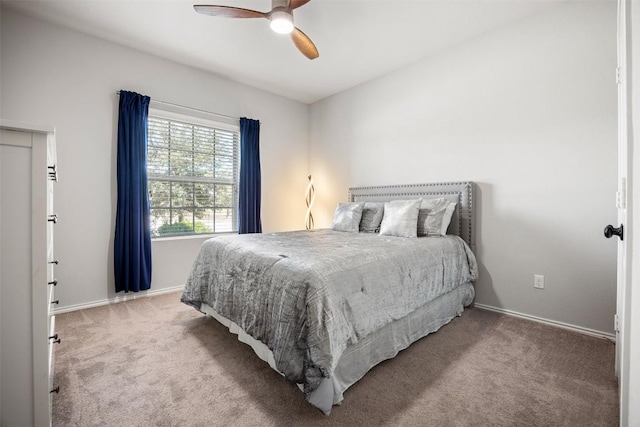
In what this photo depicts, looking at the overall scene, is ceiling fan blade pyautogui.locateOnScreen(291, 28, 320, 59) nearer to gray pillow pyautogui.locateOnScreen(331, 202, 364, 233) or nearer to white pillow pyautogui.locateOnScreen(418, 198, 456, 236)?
gray pillow pyautogui.locateOnScreen(331, 202, 364, 233)

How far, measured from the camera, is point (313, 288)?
1.41 meters

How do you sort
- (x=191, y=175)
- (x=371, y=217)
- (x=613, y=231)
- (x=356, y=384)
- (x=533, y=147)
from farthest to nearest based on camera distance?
(x=191, y=175), (x=371, y=217), (x=533, y=147), (x=356, y=384), (x=613, y=231)

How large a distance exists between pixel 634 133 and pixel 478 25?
2562 millimetres

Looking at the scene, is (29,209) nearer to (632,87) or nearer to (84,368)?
(84,368)

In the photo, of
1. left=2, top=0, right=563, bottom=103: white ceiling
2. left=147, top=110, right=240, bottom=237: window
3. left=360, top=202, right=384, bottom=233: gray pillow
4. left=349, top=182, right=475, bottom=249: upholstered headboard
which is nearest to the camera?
Answer: left=2, top=0, right=563, bottom=103: white ceiling

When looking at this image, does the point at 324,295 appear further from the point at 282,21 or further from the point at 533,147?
the point at 533,147

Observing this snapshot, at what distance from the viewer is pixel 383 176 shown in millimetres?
3721

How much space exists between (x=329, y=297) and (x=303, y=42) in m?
2.13

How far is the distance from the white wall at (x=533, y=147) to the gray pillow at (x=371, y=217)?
545 mm

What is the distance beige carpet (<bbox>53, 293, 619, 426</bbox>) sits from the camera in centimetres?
136

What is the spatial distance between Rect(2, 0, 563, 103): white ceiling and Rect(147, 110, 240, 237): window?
812 millimetres

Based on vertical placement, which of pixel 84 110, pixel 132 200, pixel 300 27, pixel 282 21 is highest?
pixel 300 27

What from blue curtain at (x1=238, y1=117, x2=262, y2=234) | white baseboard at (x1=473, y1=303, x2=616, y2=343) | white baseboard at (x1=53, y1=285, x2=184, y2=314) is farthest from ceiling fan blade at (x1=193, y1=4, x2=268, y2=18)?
white baseboard at (x1=473, y1=303, x2=616, y2=343)

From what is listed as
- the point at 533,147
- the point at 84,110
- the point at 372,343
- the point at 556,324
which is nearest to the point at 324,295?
the point at 372,343
